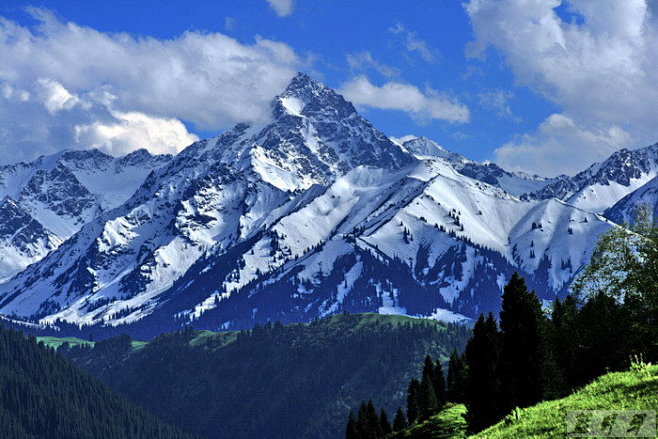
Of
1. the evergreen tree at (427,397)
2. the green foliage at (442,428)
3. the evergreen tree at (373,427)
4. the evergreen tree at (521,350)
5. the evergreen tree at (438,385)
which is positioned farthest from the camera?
the evergreen tree at (438,385)

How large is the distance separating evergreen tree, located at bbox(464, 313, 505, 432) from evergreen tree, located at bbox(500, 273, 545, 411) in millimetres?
847

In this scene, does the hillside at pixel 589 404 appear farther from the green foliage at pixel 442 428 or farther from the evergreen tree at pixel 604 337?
the green foliage at pixel 442 428

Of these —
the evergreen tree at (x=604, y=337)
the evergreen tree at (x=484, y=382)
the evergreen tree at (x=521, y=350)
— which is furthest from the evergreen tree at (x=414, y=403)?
the evergreen tree at (x=521, y=350)

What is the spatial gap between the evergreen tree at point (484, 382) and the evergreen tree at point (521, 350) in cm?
85

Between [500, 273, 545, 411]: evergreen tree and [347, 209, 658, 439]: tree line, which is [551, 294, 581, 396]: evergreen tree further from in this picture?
[500, 273, 545, 411]: evergreen tree

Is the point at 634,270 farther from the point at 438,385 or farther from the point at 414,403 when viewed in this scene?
the point at 414,403

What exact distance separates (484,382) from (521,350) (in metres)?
4.02

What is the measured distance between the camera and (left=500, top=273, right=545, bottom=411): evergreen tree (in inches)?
2579

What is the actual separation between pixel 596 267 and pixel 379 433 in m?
106

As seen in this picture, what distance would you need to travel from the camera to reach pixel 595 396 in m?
26.3

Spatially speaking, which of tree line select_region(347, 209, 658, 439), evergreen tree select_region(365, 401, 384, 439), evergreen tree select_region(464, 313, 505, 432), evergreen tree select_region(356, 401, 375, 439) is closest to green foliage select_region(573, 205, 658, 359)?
tree line select_region(347, 209, 658, 439)

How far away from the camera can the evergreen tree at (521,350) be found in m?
65.5

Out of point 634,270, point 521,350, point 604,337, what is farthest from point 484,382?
point 634,270

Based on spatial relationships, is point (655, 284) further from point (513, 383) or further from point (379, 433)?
point (379, 433)
